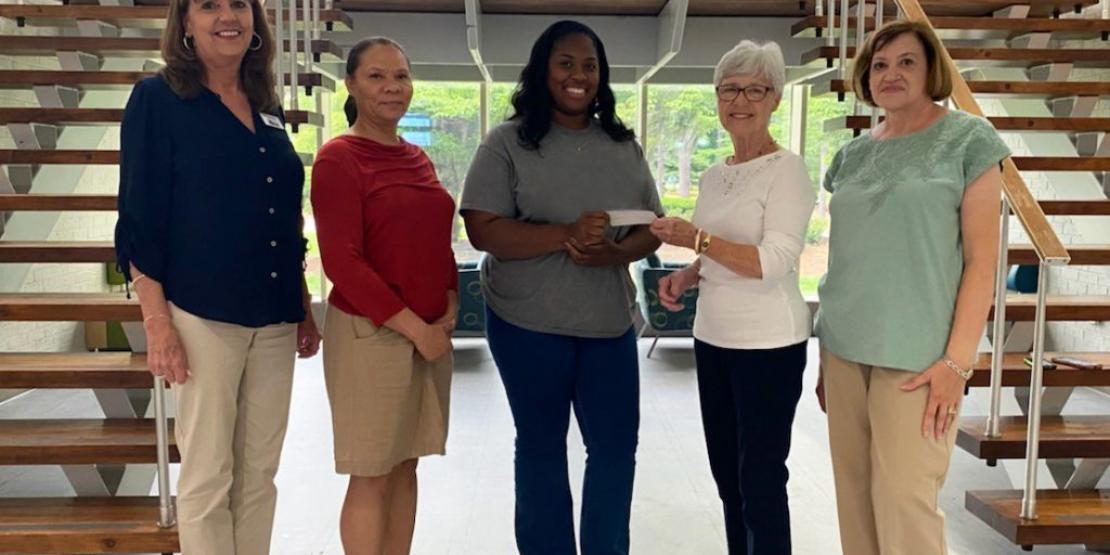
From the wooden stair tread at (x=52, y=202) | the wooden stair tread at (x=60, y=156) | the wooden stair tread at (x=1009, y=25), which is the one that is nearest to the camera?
the wooden stair tread at (x=52, y=202)

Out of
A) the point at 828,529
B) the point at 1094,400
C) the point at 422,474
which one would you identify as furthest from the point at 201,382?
the point at 1094,400

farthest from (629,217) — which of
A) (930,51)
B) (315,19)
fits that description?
(315,19)

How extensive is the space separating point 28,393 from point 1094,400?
277 inches

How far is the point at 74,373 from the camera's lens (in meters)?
2.61

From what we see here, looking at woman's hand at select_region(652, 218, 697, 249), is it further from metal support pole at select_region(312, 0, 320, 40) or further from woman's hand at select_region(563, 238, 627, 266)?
metal support pole at select_region(312, 0, 320, 40)

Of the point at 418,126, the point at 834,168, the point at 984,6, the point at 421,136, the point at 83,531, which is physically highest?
the point at 984,6

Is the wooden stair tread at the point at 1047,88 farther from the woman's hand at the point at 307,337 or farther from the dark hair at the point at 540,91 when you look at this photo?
the woman's hand at the point at 307,337

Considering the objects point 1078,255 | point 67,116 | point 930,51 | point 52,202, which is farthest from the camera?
point 67,116

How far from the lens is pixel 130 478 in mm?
2844

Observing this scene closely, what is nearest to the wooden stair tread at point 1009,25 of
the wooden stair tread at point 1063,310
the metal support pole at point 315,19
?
the wooden stair tread at point 1063,310

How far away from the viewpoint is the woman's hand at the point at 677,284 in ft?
7.34

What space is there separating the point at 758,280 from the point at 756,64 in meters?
0.53

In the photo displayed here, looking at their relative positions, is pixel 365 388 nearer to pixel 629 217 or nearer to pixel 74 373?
pixel 629 217

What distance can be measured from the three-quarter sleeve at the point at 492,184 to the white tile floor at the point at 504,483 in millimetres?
1412
